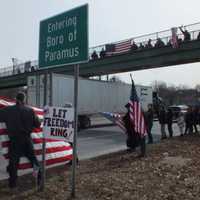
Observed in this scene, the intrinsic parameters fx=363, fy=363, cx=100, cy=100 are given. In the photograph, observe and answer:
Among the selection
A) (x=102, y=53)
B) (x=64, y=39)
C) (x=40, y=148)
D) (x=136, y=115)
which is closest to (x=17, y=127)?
(x=40, y=148)

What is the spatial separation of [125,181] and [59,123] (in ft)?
5.78

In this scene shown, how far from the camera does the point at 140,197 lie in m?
5.84

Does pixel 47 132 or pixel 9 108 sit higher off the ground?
pixel 9 108

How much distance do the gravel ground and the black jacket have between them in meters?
1.06

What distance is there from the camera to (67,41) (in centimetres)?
621

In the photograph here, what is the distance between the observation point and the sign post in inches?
235

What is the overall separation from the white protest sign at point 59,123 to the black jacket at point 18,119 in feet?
1.60

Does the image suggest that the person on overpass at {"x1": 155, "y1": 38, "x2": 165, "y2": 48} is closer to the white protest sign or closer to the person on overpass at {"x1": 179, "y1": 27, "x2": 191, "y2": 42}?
the person on overpass at {"x1": 179, "y1": 27, "x2": 191, "y2": 42}

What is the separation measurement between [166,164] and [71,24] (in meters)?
4.32

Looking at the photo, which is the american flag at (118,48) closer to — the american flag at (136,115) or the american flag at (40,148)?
the american flag at (136,115)

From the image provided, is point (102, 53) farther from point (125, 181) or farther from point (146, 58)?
point (125, 181)

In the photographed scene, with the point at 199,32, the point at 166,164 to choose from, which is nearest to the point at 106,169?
the point at 166,164

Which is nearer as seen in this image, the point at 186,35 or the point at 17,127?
the point at 17,127

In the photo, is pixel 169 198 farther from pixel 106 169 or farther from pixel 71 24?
pixel 71 24
